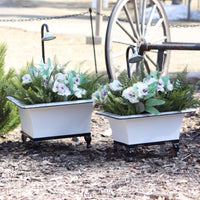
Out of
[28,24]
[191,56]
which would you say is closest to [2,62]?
[191,56]

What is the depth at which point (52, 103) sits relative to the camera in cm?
342

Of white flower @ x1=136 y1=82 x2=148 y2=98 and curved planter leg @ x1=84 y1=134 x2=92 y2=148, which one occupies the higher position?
white flower @ x1=136 y1=82 x2=148 y2=98

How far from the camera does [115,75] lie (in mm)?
5039

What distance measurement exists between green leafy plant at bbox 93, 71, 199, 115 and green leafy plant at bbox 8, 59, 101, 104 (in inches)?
8.7

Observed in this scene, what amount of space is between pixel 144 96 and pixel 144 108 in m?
0.08

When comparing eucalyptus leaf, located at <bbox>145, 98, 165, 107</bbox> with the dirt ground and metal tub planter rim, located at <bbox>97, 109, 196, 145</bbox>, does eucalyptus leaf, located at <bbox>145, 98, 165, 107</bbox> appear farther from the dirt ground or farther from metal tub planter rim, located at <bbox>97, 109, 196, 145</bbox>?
the dirt ground

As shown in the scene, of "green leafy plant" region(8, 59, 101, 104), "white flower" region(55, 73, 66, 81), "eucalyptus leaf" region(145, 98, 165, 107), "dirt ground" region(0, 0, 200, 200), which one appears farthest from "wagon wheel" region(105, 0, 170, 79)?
"eucalyptus leaf" region(145, 98, 165, 107)

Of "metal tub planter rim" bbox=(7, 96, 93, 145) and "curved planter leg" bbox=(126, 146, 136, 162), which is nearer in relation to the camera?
"curved planter leg" bbox=(126, 146, 136, 162)

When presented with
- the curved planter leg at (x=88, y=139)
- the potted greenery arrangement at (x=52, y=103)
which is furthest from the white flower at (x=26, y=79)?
the curved planter leg at (x=88, y=139)

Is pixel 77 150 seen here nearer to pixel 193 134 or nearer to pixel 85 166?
pixel 85 166

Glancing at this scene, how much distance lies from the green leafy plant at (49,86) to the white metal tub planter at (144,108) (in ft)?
0.73

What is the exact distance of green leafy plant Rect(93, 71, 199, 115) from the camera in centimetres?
317

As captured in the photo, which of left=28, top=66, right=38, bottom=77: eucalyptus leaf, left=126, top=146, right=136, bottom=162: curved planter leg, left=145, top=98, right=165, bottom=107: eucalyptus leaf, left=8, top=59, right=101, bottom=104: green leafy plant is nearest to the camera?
left=145, top=98, right=165, bottom=107: eucalyptus leaf

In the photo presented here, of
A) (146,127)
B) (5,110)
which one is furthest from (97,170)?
(5,110)
